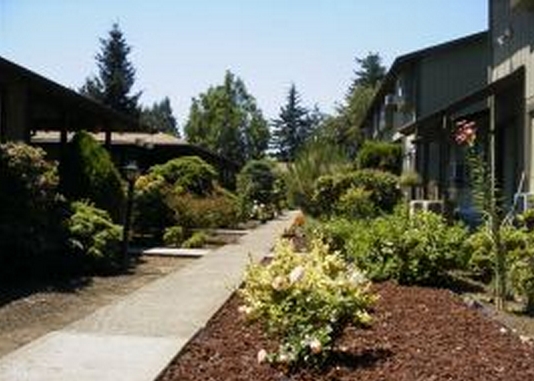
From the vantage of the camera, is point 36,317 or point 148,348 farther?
point 36,317

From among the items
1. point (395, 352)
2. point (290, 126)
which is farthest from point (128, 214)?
point (290, 126)

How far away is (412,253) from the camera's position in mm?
13359

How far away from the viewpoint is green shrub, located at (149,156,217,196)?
30891 millimetres

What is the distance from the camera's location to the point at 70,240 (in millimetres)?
15125

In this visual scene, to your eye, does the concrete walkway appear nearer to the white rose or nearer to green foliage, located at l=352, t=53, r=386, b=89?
the white rose

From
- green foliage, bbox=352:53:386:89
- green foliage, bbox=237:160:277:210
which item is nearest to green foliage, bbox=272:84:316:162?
green foliage, bbox=352:53:386:89

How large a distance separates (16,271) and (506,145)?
37.0 ft

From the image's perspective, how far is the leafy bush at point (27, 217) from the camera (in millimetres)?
13898

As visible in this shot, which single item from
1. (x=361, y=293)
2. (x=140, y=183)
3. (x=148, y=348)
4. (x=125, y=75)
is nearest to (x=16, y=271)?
(x=148, y=348)

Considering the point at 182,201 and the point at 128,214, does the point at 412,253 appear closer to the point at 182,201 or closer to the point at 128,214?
the point at 128,214

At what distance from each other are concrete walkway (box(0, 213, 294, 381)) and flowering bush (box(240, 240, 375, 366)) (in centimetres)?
90

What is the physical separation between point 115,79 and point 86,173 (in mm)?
66826

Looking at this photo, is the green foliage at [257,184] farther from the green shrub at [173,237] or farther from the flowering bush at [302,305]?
the flowering bush at [302,305]

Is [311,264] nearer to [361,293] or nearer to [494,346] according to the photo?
[361,293]
